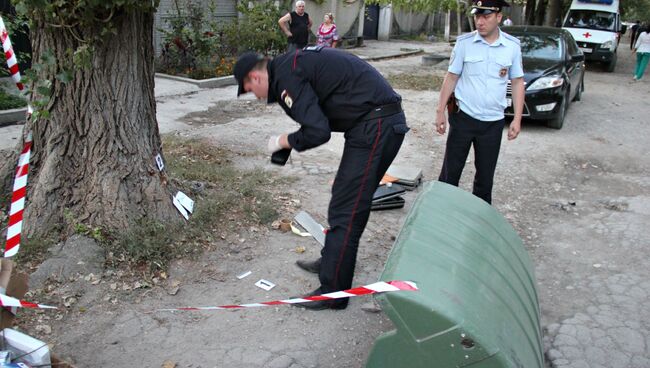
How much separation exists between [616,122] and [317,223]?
7.44 metres

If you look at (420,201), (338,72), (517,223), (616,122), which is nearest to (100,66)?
(338,72)

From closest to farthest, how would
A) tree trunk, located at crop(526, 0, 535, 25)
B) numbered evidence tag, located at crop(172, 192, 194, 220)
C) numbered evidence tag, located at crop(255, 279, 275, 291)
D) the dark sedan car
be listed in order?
numbered evidence tag, located at crop(255, 279, 275, 291)
numbered evidence tag, located at crop(172, 192, 194, 220)
the dark sedan car
tree trunk, located at crop(526, 0, 535, 25)

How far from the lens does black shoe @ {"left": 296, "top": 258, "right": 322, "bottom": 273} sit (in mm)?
4125

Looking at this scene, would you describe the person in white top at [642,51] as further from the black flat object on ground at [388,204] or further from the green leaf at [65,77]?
the green leaf at [65,77]

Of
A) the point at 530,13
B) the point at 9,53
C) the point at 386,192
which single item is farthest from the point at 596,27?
the point at 9,53

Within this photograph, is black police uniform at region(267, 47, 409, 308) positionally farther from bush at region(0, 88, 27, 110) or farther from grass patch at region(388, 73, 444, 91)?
grass patch at region(388, 73, 444, 91)

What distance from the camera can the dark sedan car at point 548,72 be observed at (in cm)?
891

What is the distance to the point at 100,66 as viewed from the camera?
4004mm

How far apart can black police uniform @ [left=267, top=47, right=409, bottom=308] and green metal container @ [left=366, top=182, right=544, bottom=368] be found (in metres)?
0.41

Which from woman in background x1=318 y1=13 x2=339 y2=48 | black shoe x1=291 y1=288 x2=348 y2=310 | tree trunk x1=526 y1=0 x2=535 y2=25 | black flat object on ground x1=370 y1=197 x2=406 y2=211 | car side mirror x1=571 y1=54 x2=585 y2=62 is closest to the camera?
black shoe x1=291 y1=288 x2=348 y2=310

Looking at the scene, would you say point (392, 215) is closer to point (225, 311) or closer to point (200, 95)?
point (225, 311)

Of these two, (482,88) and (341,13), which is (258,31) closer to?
(341,13)

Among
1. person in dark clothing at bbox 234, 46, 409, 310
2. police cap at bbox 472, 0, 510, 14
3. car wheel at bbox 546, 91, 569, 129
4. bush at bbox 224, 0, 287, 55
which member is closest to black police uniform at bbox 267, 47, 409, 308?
person in dark clothing at bbox 234, 46, 409, 310

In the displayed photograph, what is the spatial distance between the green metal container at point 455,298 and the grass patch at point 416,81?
9749mm
